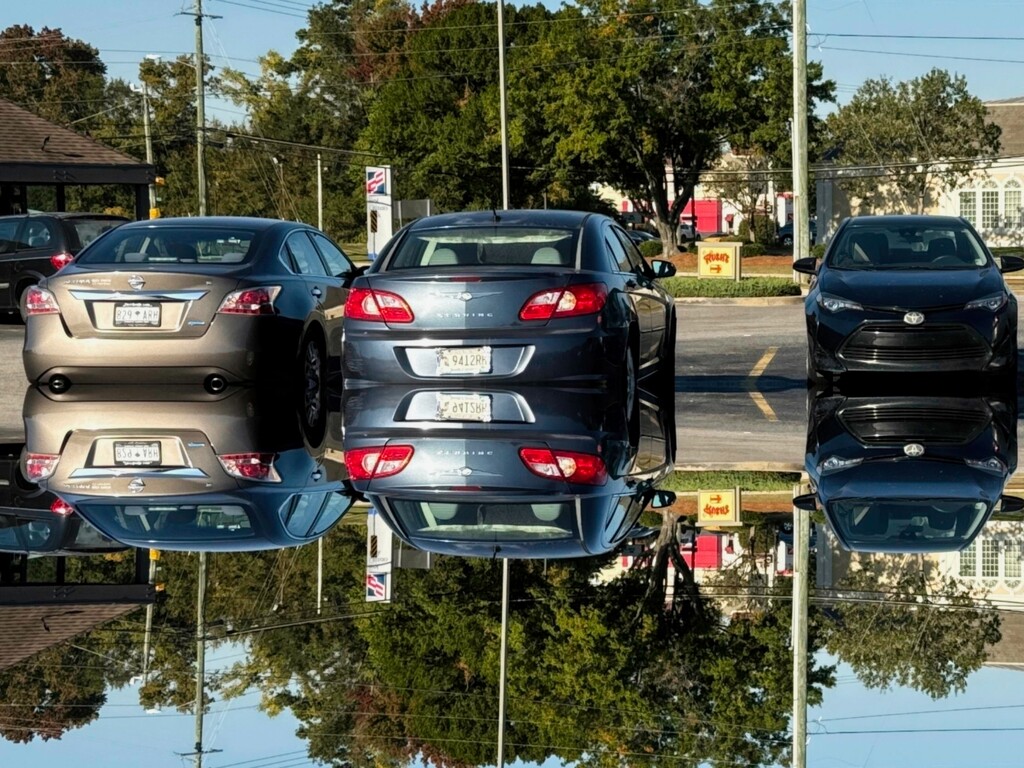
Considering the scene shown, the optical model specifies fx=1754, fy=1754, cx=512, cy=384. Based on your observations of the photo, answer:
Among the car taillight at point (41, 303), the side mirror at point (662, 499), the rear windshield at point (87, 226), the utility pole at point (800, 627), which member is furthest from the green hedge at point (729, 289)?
the utility pole at point (800, 627)

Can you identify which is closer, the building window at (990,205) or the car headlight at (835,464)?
the car headlight at (835,464)

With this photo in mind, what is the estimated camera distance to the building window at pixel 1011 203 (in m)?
68.2

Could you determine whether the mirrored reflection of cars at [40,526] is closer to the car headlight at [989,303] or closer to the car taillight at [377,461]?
the car taillight at [377,461]

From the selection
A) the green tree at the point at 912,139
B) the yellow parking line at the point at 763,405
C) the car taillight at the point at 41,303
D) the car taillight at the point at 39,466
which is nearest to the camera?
the car taillight at the point at 39,466

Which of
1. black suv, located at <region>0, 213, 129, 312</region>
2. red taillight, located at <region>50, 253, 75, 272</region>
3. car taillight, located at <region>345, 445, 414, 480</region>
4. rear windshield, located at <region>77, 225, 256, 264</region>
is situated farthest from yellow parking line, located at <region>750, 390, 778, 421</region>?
black suv, located at <region>0, 213, 129, 312</region>

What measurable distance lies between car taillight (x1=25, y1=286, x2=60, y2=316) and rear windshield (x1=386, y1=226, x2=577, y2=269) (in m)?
2.75

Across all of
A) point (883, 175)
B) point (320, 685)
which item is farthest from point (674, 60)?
point (320, 685)

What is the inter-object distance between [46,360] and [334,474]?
456 centimetres

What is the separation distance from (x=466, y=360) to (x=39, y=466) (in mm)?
3167

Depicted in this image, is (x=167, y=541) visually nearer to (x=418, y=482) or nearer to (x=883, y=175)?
(x=418, y=482)

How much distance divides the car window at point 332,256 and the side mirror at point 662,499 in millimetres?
6432

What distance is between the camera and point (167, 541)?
7836mm

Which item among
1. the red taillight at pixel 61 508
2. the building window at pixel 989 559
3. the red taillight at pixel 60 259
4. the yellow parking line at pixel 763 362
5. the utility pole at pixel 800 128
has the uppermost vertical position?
the utility pole at pixel 800 128

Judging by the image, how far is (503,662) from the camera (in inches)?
225
